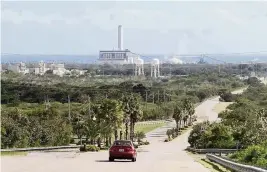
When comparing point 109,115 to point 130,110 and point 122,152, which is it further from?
point 122,152

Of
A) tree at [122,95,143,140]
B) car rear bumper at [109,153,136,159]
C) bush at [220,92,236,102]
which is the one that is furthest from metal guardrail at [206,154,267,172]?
bush at [220,92,236,102]

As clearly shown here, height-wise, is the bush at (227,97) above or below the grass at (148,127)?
above

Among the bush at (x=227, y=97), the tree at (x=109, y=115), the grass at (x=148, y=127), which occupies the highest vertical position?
the tree at (x=109, y=115)

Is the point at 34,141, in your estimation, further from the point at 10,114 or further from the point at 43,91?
the point at 43,91

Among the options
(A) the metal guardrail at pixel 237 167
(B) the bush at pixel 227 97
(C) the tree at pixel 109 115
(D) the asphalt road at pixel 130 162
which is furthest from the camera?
(B) the bush at pixel 227 97

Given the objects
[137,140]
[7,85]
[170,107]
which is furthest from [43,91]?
[137,140]

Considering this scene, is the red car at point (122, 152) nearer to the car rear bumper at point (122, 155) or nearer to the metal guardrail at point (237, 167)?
the car rear bumper at point (122, 155)

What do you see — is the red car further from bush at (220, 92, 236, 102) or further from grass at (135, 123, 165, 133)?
bush at (220, 92, 236, 102)

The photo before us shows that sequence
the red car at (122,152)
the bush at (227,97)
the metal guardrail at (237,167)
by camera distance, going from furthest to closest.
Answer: the bush at (227,97), the red car at (122,152), the metal guardrail at (237,167)

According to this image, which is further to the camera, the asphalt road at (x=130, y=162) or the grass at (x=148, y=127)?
the grass at (x=148, y=127)

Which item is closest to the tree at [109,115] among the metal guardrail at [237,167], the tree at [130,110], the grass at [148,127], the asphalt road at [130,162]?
the asphalt road at [130,162]
